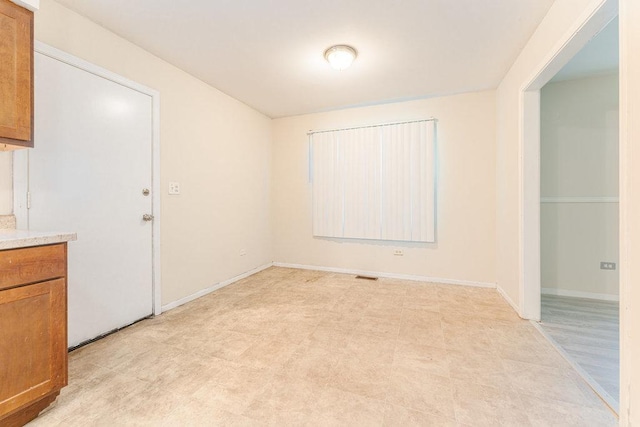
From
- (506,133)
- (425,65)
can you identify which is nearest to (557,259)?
(506,133)

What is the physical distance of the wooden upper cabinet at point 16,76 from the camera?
4.52 ft

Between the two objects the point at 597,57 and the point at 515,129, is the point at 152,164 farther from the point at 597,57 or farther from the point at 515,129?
the point at 597,57

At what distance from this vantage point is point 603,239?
2.92m

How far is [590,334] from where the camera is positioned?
2.16 meters

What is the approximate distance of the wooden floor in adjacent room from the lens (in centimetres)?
164

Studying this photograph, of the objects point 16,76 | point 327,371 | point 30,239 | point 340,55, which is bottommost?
point 327,371

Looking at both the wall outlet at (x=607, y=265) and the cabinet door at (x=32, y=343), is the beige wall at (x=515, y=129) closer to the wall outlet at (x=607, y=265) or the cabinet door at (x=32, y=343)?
the wall outlet at (x=607, y=265)

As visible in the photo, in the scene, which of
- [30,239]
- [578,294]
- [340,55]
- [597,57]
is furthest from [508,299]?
[30,239]

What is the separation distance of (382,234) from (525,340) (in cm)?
203

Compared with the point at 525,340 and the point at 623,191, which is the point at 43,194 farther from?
the point at 525,340

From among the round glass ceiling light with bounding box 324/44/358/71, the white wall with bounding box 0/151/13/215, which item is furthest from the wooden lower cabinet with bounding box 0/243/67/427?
the round glass ceiling light with bounding box 324/44/358/71

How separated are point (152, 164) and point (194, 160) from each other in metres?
0.52

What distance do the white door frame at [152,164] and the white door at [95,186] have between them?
0.03 meters

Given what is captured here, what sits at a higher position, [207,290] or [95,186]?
[95,186]
